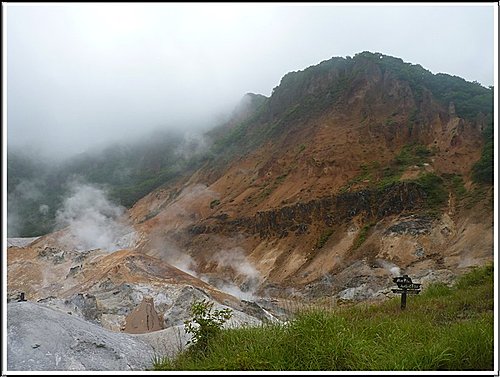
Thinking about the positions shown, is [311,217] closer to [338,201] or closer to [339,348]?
[338,201]

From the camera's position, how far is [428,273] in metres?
19.6

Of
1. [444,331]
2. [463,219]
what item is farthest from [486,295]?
[463,219]

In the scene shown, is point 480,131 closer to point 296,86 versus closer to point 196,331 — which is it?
point 296,86

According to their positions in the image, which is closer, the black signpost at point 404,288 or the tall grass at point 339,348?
the tall grass at point 339,348

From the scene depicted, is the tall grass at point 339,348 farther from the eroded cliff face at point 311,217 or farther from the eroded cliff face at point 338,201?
the eroded cliff face at point 338,201

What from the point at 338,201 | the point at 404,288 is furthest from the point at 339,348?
the point at 338,201

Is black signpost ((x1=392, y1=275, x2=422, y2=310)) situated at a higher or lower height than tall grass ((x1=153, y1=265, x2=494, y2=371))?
lower

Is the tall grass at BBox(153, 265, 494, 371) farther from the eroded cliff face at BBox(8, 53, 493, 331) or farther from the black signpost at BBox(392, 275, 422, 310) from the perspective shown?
the eroded cliff face at BBox(8, 53, 493, 331)

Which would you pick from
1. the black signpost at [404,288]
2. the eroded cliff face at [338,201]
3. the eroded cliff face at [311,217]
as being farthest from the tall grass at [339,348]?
the eroded cliff face at [338,201]

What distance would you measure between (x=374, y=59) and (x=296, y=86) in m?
7.25

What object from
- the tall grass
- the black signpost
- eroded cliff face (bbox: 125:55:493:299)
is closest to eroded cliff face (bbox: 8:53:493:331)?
eroded cliff face (bbox: 125:55:493:299)

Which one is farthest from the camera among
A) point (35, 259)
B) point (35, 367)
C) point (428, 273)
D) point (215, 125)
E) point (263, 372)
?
point (215, 125)

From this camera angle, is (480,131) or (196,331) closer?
(196,331)

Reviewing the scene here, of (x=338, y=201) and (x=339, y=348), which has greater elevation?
(x=338, y=201)
